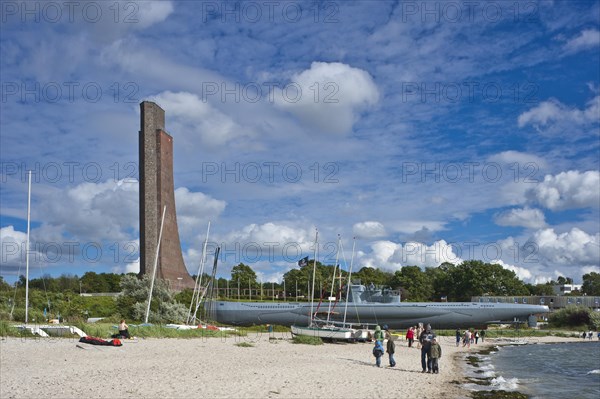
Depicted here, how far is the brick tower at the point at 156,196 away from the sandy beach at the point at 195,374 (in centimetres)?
4571

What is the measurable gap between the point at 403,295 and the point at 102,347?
115m

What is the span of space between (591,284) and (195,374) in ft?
593

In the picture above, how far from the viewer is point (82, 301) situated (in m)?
69.1

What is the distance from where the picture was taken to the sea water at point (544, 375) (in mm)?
24078

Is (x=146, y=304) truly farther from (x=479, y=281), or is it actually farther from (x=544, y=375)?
(x=479, y=281)

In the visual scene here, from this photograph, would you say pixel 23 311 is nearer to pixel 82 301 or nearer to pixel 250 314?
pixel 82 301

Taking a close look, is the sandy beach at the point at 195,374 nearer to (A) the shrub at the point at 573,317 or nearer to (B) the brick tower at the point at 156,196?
(B) the brick tower at the point at 156,196

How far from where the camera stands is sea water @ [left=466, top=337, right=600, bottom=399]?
79.0 feet

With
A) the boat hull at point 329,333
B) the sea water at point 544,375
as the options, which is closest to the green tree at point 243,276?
the boat hull at point 329,333

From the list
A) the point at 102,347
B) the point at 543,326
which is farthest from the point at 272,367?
the point at 543,326

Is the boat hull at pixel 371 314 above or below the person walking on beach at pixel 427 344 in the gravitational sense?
below

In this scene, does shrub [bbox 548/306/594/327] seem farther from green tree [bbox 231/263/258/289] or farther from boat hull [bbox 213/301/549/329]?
green tree [bbox 231/263/258/289]

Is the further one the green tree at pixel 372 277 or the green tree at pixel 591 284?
the green tree at pixel 591 284

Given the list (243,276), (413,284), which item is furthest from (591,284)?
(243,276)
